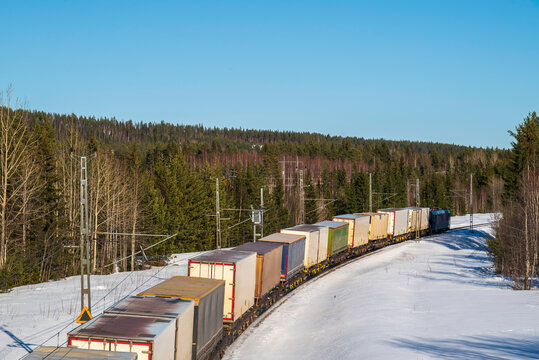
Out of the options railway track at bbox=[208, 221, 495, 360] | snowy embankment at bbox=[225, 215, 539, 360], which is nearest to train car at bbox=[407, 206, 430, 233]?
railway track at bbox=[208, 221, 495, 360]

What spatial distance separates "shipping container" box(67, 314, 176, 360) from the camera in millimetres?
10250

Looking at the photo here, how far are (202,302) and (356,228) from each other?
102 ft

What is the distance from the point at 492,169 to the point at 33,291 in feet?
418

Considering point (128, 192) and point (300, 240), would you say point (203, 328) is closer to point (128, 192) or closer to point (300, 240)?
point (300, 240)

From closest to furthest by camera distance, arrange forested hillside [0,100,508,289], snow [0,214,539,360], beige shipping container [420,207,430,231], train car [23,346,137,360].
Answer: train car [23,346,137,360] < snow [0,214,539,360] < forested hillside [0,100,508,289] < beige shipping container [420,207,430,231]

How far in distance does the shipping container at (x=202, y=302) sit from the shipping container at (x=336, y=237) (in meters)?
21.0

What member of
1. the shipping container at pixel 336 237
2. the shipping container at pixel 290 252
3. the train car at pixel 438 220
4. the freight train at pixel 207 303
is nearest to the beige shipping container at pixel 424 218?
the train car at pixel 438 220

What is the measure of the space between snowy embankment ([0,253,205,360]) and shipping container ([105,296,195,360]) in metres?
2.42

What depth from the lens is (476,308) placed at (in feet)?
82.2

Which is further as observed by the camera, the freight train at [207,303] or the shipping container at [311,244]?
the shipping container at [311,244]

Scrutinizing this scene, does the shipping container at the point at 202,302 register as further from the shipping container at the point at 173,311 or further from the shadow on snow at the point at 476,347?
the shadow on snow at the point at 476,347

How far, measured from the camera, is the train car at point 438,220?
67544 mm

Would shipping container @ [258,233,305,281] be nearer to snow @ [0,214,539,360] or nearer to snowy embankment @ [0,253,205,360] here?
snow @ [0,214,539,360]

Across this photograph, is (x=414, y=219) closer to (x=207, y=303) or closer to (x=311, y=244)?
(x=311, y=244)
